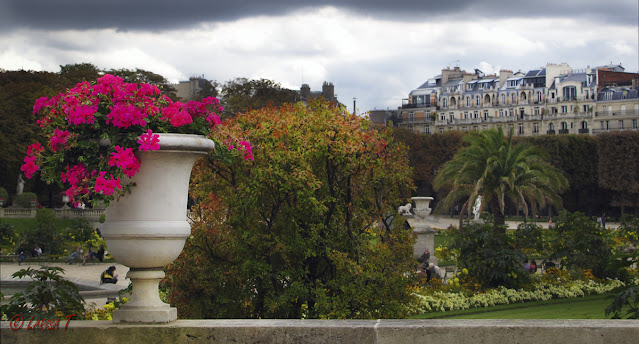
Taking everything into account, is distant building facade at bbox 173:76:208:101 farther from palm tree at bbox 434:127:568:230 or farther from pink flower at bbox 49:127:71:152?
pink flower at bbox 49:127:71:152

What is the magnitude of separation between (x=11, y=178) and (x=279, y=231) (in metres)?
49.0

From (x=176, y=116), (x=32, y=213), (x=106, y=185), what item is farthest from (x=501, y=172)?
(x=32, y=213)

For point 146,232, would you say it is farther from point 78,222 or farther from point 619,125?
point 619,125

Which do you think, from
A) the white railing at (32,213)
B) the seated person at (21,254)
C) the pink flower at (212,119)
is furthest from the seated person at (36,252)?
the pink flower at (212,119)

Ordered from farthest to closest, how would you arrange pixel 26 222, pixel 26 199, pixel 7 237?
pixel 26 199, pixel 26 222, pixel 7 237

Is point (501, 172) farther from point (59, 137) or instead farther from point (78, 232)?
point (59, 137)

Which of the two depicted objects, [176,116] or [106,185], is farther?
[176,116]

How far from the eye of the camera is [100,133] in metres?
5.17

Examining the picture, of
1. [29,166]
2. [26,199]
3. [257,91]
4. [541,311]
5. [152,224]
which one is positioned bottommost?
[541,311]

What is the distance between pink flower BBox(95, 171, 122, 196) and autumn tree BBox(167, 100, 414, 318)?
3.26 metres

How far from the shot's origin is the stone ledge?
4645 millimetres

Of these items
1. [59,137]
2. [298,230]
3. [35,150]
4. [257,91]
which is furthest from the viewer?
[257,91]

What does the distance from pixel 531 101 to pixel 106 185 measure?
97962 millimetres

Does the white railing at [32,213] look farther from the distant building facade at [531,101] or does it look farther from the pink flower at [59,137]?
the distant building facade at [531,101]
